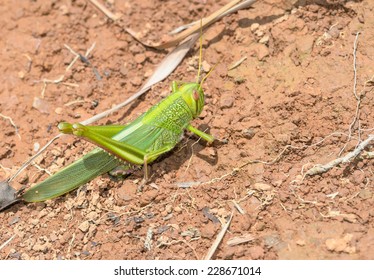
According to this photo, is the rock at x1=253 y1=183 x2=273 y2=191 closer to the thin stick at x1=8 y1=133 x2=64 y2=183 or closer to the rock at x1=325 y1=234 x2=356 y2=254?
the rock at x1=325 y1=234 x2=356 y2=254

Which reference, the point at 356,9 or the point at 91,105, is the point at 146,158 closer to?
the point at 91,105

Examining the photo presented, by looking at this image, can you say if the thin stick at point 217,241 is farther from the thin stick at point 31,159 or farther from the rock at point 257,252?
the thin stick at point 31,159

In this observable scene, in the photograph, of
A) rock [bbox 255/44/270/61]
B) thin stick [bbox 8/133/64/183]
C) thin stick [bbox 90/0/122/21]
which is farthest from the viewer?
thin stick [bbox 90/0/122/21]

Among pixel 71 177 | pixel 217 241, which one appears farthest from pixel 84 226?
pixel 217 241

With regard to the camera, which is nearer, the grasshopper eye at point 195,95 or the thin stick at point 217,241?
the thin stick at point 217,241

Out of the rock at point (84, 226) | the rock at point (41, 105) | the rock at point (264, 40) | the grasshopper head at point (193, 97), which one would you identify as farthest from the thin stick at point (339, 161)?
the rock at point (41, 105)

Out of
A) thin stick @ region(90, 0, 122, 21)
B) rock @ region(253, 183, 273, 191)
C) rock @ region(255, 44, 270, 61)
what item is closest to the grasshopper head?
rock @ region(255, 44, 270, 61)
